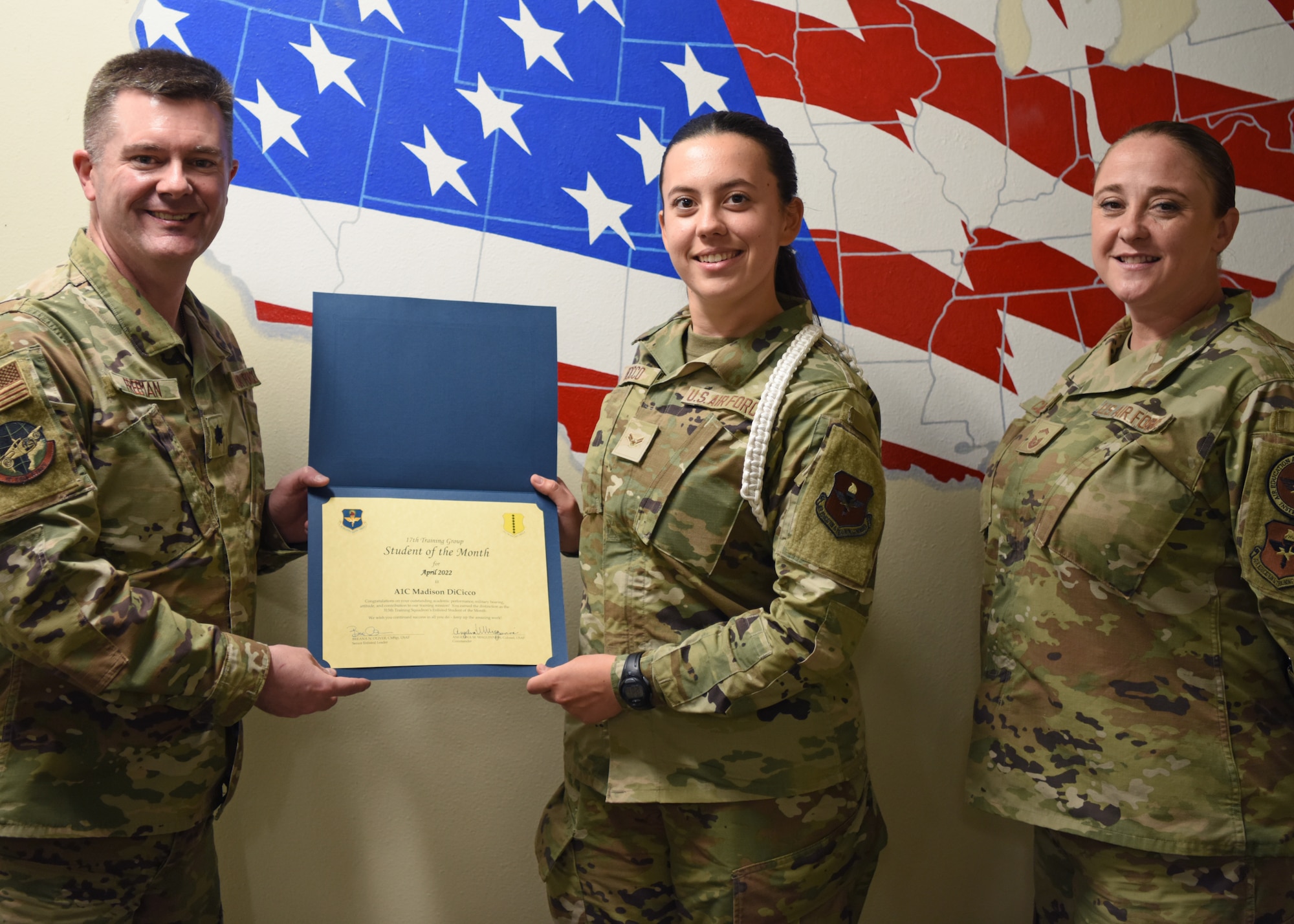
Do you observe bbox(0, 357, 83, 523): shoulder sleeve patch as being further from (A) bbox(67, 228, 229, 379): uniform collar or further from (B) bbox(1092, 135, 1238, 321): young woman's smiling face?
(B) bbox(1092, 135, 1238, 321): young woman's smiling face

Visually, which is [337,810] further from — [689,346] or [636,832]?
[689,346]

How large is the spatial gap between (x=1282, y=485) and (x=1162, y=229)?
1.56 feet

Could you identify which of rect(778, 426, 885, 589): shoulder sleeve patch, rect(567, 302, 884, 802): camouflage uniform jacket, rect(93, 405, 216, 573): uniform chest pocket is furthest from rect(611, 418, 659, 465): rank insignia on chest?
rect(93, 405, 216, 573): uniform chest pocket

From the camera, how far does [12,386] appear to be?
1.19m

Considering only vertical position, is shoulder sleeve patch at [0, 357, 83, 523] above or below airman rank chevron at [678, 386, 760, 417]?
below

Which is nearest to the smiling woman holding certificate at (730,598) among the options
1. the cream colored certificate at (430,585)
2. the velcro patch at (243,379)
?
the cream colored certificate at (430,585)

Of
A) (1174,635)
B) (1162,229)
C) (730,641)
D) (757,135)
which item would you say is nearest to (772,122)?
(757,135)

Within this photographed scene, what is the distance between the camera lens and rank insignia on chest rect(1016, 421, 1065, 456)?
5.27ft

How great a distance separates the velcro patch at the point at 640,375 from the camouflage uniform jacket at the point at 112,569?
70 cm

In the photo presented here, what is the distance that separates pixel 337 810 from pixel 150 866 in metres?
0.55

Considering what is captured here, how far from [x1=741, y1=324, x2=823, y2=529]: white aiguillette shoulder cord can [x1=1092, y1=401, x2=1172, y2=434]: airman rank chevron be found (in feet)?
1.82

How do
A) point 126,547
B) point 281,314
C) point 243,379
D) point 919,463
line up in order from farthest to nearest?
point 919,463
point 281,314
point 243,379
point 126,547

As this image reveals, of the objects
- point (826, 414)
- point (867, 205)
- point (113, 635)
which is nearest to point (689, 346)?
point (826, 414)
